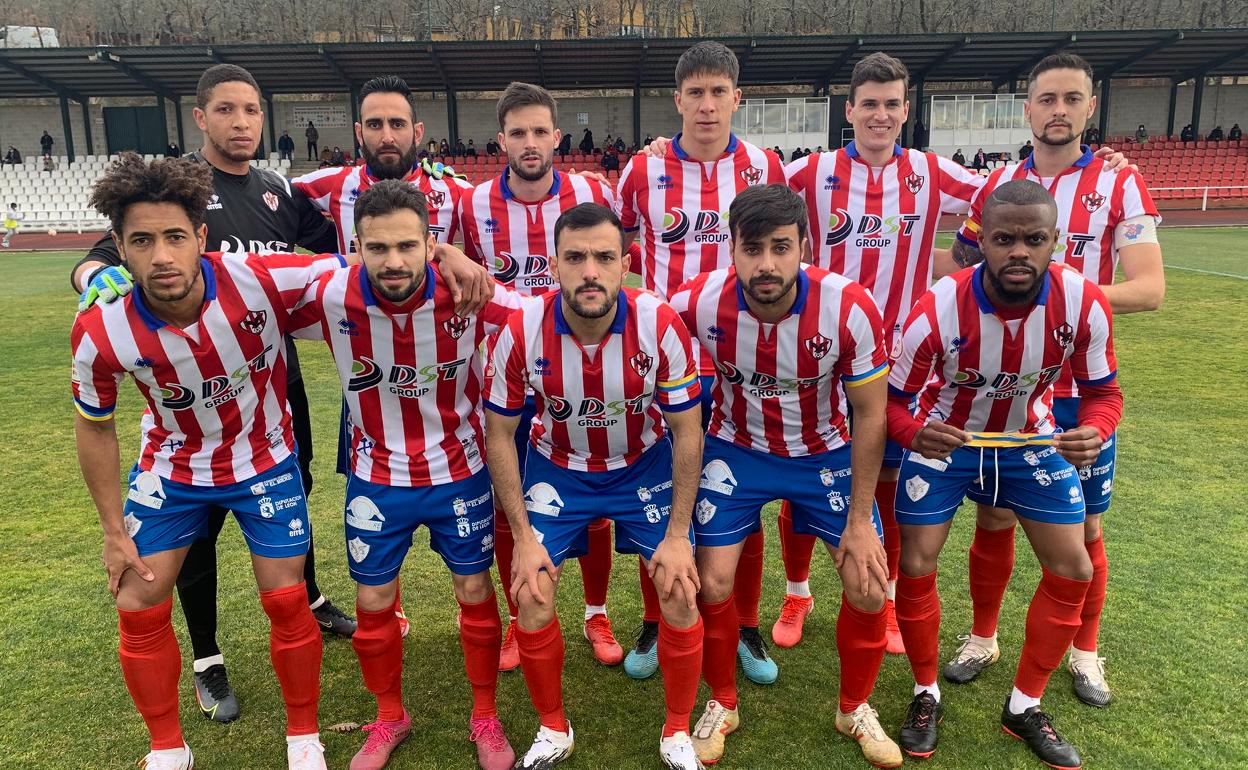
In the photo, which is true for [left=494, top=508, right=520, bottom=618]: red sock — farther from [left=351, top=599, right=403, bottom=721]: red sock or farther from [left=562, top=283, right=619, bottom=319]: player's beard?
[left=562, top=283, right=619, bottom=319]: player's beard

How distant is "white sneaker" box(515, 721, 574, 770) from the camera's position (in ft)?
10.1

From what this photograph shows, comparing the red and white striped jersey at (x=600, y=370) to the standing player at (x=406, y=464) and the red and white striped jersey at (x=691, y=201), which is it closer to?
the standing player at (x=406, y=464)

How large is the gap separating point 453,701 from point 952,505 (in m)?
2.21

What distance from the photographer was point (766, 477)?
3.25 m

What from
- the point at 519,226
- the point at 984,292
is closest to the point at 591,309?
the point at 519,226

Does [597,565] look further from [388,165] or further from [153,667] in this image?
[388,165]

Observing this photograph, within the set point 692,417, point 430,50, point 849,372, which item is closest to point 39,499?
point 692,417

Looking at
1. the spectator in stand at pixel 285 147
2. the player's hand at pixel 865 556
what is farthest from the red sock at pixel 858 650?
the spectator in stand at pixel 285 147

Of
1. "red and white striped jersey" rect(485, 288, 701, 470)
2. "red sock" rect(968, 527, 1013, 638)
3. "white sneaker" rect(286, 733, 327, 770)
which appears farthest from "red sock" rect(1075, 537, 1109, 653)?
"white sneaker" rect(286, 733, 327, 770)

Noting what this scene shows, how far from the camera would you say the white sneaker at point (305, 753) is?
121 inches

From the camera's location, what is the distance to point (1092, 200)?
3.60 metres

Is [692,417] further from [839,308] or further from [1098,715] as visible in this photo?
[1098,715]

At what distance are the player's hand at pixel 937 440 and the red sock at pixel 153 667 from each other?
2.80 metres

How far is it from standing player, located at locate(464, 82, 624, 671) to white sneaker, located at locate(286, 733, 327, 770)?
928mm
